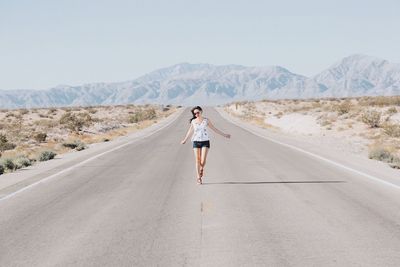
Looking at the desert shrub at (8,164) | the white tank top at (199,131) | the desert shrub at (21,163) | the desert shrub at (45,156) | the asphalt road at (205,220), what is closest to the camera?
the asphalt road at (205,220)

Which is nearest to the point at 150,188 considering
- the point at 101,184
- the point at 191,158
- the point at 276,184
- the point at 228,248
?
the point at 101,184

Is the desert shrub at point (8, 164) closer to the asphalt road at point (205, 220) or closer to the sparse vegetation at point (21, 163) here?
the sparse vegetation at point (21, 163)

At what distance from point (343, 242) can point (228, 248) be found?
1.49 metres

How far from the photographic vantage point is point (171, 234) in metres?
7.93

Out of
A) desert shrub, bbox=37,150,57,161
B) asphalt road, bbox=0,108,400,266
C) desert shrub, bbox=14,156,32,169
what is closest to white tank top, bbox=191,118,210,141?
asphalt road, bbox=0,108,400,266

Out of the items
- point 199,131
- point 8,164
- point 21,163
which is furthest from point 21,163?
point 199,131

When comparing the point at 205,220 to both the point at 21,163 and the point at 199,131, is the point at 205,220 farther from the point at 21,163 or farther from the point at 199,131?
the point at 21,163

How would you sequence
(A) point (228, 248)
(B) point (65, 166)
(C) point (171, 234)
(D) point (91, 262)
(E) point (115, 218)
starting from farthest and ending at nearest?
(B) point (65, 166) → (E) point (115, 218) → (C) point (171, 234) → (A) point (228, 248) → (D) point (91, 262)

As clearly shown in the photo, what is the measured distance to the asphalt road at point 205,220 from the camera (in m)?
6.79

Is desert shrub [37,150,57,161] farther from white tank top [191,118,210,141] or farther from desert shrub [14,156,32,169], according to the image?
white tank top [191,118,210,141]

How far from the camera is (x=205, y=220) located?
350 inches

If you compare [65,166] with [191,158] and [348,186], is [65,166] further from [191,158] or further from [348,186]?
[348,186]

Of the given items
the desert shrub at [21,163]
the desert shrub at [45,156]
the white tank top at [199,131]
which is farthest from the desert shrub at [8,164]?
the white tank top at [199,131]

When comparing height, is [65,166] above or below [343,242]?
below
